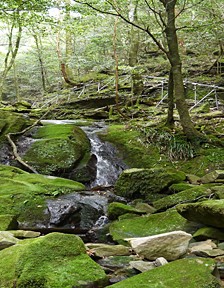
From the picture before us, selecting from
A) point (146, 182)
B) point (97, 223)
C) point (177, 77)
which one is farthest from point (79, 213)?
point (177, 77)

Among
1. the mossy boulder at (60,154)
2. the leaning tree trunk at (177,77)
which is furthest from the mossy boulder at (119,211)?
the leaning tree trunk at (177,77)

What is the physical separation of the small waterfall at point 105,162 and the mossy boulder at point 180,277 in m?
5.80

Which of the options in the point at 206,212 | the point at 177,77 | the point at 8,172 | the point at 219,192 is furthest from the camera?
the point at 177,77

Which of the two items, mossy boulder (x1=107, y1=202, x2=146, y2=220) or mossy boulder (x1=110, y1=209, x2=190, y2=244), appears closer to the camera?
mossy boulder (x1=110, y1=209, x2=190, y2=244)

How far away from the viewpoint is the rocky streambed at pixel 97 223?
2.87 meters

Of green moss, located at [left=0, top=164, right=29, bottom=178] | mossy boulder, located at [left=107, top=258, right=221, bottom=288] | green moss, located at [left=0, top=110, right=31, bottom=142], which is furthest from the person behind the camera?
green moss, located at [left=0, top=110, right=31, bottom=142]

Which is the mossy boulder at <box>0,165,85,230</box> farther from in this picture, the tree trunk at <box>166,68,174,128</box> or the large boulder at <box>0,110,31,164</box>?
the tree trunk at <box>166,68,174,128</box>

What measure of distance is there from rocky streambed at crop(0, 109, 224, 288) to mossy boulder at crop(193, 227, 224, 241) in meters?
0.01

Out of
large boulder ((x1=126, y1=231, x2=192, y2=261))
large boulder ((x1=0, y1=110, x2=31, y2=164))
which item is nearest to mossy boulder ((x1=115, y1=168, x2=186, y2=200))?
large boulder ((x1=126, y1=231, x2=192, y2=261))

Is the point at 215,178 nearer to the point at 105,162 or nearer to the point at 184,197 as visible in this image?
the point at 184,197

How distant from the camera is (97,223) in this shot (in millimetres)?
6199

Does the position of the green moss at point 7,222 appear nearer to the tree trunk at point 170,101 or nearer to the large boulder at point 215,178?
the large boulder at point 215,178

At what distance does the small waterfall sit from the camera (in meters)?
8.94

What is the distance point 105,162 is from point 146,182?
8.43ft
